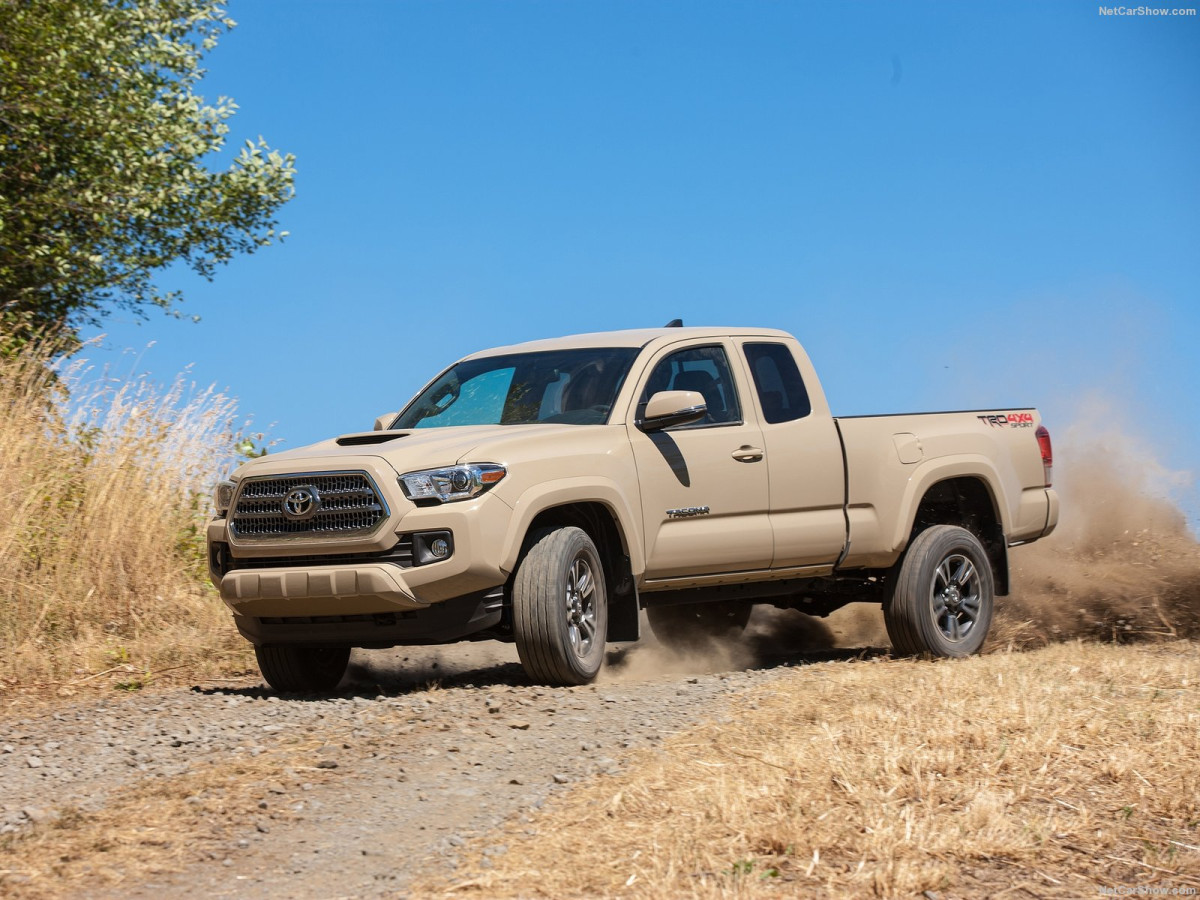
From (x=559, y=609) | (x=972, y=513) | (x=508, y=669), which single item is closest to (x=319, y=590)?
(x=559, y=609)

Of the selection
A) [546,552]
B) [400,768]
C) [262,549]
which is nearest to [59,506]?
[262,549]

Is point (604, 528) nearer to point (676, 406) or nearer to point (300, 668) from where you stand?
point (676, 406)

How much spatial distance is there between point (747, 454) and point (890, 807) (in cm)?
367

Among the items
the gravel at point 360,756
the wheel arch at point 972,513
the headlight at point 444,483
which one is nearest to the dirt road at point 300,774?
the gravel at point 360,756

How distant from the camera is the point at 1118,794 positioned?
5.34 meters

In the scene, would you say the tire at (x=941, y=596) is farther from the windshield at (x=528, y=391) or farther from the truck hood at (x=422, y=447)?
the truck hood at (x=422, y=447)

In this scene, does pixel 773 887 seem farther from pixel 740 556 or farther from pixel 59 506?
pixel 59 506

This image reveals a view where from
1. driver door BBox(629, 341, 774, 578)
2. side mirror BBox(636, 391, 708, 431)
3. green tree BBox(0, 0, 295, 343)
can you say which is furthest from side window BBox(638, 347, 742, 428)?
green tree BBox(0, 0, 295, 343)

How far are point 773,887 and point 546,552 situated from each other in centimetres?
327

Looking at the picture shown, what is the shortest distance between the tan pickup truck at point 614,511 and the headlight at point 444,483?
0.01 metres

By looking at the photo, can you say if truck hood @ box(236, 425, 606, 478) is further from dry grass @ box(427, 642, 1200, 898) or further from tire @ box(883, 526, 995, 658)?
tire @ box(883, 526, 995, 658)

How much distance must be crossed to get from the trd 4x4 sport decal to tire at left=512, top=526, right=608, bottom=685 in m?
3.50

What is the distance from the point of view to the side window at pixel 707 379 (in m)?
8.47

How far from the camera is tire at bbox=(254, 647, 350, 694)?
8.02 metres
